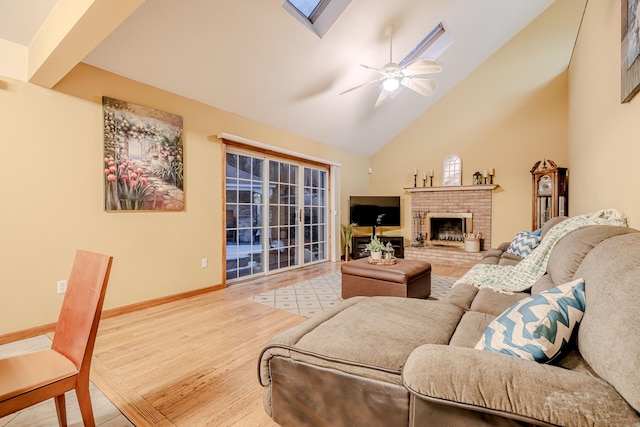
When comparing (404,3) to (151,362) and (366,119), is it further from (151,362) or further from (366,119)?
(151,362)

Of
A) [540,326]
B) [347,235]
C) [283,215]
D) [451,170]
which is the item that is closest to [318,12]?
[283,215]

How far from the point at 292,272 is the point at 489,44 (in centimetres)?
528

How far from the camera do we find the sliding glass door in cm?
425

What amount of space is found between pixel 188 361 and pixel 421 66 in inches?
143

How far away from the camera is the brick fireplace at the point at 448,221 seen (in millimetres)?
5746

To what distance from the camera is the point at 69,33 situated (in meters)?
1.87

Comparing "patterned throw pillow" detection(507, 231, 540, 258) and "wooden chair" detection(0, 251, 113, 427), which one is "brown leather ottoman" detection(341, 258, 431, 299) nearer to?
"patterned throw pillow" detection(507, 231, 540, 258)

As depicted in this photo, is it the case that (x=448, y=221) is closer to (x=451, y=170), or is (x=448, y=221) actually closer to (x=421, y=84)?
(x=451, y=170)

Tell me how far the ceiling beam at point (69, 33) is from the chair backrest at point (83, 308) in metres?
1.36

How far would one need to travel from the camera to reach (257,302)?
3383mm

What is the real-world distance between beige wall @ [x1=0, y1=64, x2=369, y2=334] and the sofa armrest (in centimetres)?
310

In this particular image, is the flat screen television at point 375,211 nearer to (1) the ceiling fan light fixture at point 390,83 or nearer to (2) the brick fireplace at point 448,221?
(2) the brick fireplace at point 448,221

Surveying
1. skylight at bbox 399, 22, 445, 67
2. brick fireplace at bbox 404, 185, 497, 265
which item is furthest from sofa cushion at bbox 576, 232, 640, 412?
brick fireplace at bbox 404, 185, 497, 265

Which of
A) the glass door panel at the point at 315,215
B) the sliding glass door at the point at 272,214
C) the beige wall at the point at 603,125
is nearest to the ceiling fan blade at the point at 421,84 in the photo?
the beige wall at the point at 603,125
